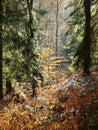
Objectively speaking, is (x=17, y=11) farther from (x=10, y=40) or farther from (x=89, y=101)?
(x=89, y=101)

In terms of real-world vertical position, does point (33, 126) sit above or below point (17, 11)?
below

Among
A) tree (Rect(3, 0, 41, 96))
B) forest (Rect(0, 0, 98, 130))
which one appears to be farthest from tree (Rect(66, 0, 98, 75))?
tree (Rect(3, 0, 41, 96))

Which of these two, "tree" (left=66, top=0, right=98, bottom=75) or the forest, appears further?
"tree" (left=66, top=0, right=98, bottom=75)

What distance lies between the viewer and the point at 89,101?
9.83 m

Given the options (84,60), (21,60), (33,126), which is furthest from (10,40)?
(33,126)

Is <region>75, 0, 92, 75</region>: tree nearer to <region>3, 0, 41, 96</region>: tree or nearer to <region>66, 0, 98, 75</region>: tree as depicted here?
<region>66, 0, 98, 75</region>: tree

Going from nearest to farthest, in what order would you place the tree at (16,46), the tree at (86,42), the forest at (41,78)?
1. the forest at (41,78)
2. the tree at (16,46)
3. the tree at (86,42)

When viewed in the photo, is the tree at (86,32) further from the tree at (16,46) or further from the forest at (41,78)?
the tree at (16,46)

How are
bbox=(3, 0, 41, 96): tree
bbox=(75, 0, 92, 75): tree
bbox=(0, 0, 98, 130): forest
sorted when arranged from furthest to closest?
bbox=(75, 0, 92, 75): tree, bbox=(3, 0, 41, 96): tree, bbox=(0, 0, 98, 130): forest

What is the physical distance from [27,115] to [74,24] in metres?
9.18

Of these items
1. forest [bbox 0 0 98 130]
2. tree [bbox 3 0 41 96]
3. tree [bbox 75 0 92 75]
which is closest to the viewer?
forest [bbox 0 0 98 130]

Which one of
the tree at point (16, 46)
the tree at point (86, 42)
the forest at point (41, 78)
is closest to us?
the forest at point (41, 78)

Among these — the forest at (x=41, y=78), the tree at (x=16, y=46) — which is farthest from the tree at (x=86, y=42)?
the tree at (x=16, y=46)

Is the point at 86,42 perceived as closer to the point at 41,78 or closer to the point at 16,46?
the point at 16,46
